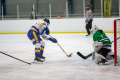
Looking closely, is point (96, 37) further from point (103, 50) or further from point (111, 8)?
point (111, 8)

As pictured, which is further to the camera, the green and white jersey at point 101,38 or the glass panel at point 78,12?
the glass panel at point 78,12

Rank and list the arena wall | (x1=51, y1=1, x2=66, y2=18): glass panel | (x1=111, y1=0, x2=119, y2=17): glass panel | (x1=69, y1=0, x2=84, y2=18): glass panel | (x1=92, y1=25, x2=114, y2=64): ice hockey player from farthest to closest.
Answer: (x1=51, y1=1, x2=66, y2=18): glass panel, (x1=69, y1=0, x2=84, y2=18): glass panel, the arena wall, (x1=111, y1=0, x2=119, y2=17): glass panel, (x1=92, y1=25, x2=114, y2=64): ice hockey player

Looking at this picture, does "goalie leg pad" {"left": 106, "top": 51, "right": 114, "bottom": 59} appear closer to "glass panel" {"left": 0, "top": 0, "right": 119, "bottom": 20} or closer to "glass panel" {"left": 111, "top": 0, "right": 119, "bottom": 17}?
"glass panel" {"left": 0, "top": 0, "right": 119, "bottom": 20}

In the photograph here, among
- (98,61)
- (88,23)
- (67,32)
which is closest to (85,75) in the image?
(98,61)

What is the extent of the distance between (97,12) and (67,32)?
1.83 metres

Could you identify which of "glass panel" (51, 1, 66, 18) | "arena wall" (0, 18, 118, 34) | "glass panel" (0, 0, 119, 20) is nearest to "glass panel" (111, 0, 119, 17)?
"glass panel" (0, 0, 119, 20)

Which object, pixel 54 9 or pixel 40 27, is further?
pixel 54 9

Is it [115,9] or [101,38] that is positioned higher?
[115,9]

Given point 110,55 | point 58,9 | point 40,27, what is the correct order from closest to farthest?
point 40,27, point 110,55, point 58,9

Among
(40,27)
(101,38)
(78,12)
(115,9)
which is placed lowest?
(101,38)

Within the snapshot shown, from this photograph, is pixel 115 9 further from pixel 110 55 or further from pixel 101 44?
pixel 101 44

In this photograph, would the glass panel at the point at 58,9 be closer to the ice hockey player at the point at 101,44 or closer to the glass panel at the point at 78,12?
the glass panel at the point at 78,12

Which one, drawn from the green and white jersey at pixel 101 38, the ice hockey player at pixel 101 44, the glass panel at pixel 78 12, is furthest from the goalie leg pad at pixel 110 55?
the glass panel at pixel 78 12

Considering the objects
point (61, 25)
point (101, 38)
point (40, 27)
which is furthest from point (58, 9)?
point (101, 38)
